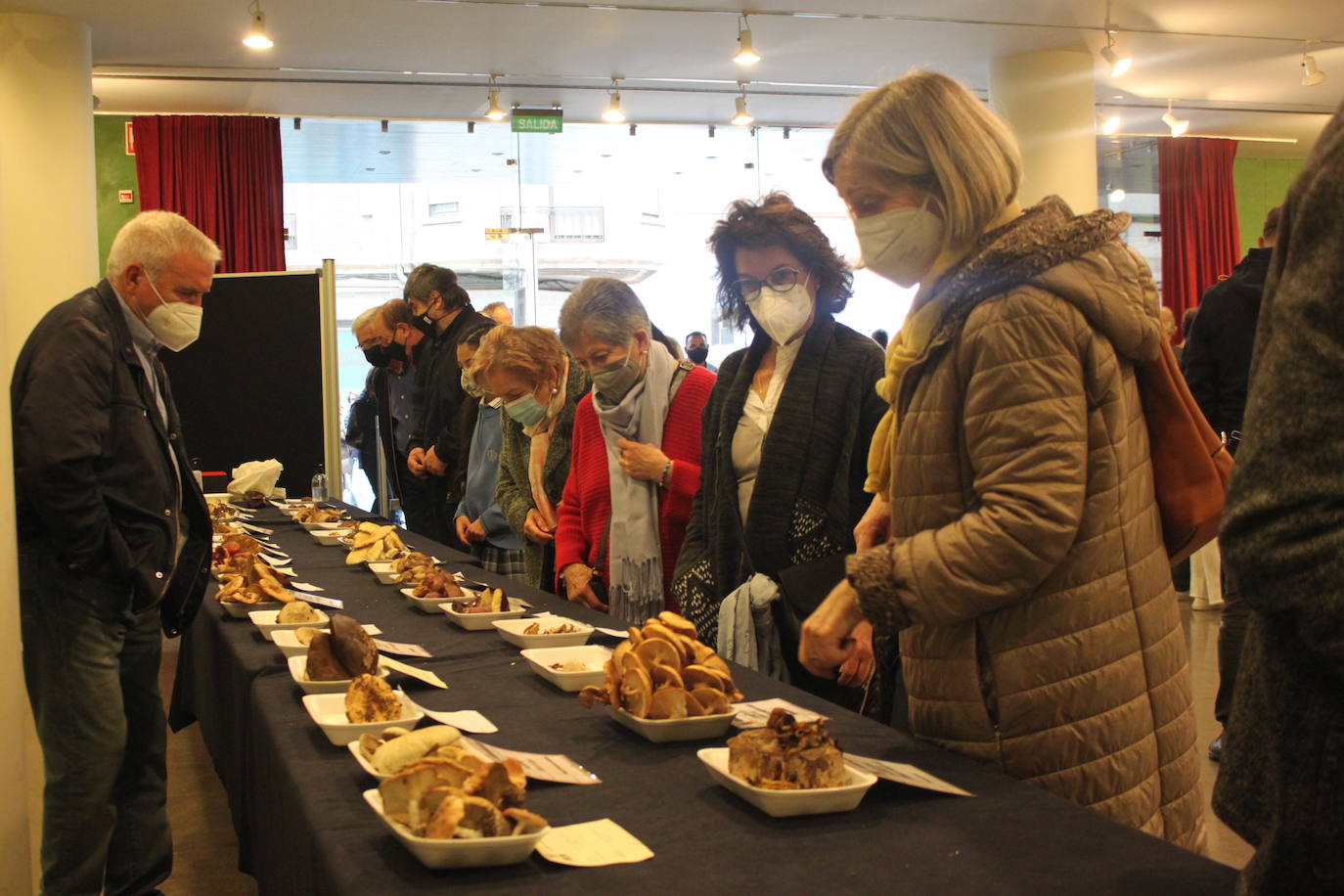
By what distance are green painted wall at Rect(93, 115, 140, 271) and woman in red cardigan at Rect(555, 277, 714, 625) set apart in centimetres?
703

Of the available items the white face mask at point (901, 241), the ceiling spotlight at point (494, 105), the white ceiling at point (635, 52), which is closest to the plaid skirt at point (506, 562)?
the white face mask at point (901, 241)

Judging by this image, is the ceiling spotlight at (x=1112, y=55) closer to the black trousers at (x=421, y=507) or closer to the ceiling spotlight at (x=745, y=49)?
the ceiling spotlight at (x=745, y=49)

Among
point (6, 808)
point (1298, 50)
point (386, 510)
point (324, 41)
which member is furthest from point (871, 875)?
point (1298, 50)

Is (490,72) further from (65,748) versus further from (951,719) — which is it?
(951,719)

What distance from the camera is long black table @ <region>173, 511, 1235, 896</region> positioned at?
98cm

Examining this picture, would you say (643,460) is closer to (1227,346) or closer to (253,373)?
(1227,346)

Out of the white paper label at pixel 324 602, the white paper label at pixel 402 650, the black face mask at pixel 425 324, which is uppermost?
the black face mask at pixel 425 324

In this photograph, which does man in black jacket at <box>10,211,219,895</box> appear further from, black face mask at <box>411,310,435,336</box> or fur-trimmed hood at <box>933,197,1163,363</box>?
black face mask at <box>411,310,435,336</box>

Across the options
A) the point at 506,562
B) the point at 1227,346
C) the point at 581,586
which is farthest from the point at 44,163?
the point at 1227,346

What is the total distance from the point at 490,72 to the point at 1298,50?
17.5ft

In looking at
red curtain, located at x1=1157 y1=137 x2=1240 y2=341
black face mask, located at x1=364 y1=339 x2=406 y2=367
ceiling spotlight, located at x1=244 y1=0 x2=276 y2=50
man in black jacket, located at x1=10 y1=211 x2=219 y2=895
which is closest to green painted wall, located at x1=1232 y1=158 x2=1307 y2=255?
red curtain, located at x1=1157 y1=137 x2=1240 y2=341

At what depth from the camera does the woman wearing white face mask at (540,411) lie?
3.11 meters

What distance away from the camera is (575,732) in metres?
1.48

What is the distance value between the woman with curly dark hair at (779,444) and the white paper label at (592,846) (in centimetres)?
87
